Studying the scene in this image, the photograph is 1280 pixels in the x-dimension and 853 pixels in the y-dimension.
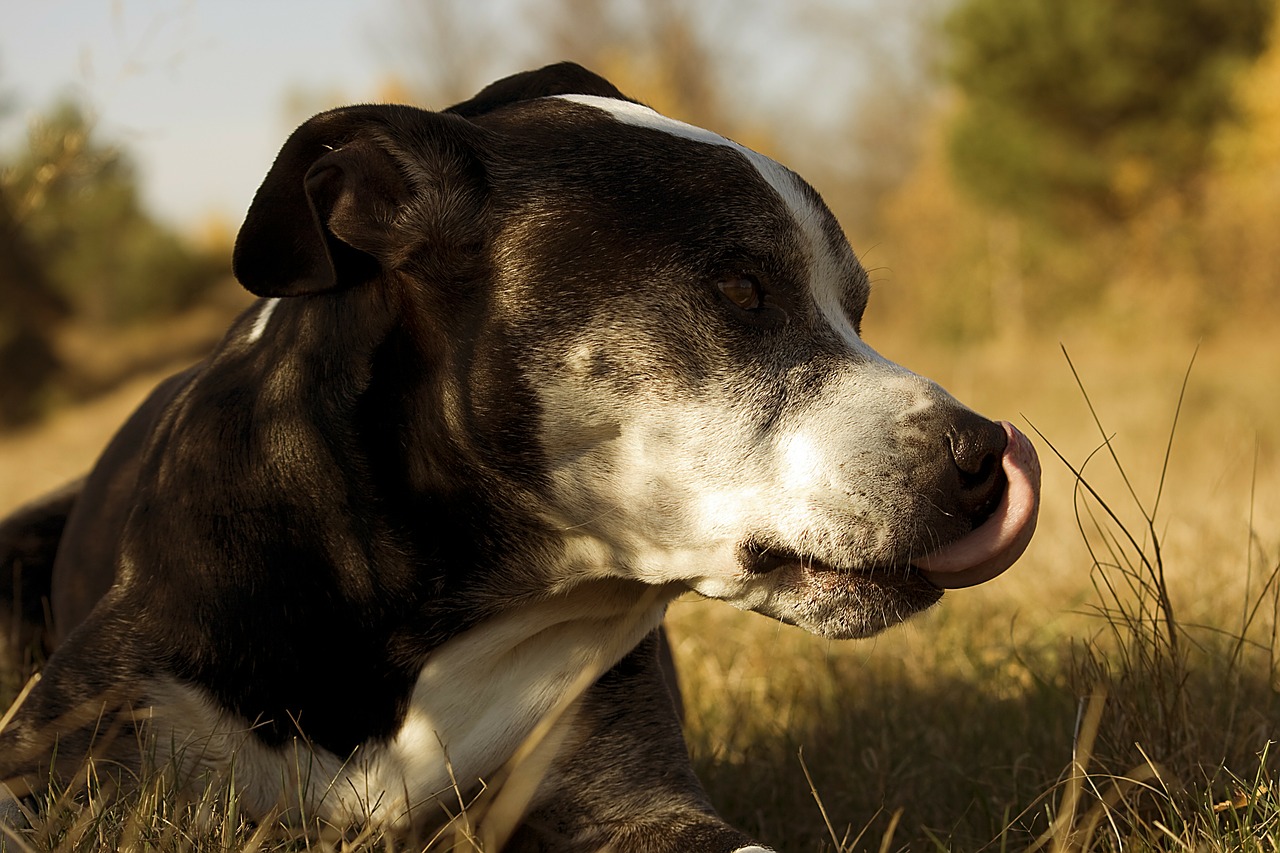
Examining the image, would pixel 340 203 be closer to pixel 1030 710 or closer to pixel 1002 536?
pixel 1002 536

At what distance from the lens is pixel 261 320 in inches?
112

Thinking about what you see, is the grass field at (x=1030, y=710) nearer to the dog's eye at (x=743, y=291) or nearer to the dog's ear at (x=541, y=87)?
the dog's eye at (x=743, y=291)

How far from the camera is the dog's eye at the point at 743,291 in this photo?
2.34m

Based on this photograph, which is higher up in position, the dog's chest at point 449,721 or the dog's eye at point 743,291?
the dog's eye at point 743,291

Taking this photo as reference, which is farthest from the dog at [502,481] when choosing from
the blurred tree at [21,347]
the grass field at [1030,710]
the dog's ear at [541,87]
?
the blurred tree at [21,347]

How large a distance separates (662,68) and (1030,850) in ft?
116

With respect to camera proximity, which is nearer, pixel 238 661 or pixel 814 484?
pixel 814 484

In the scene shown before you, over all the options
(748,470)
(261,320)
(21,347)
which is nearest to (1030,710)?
(748,470)

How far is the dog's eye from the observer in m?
2.34

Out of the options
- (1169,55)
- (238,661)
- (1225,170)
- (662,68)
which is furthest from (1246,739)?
(662,68)

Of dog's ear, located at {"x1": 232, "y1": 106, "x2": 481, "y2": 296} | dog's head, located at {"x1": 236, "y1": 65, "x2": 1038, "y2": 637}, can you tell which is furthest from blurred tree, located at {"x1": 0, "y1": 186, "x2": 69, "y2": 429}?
dog's head, located at {"x1": 236, "y1": 65, "x2": 1038, "y2": 637}

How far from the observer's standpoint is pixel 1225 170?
829 inches

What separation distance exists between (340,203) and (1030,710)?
1.97 m

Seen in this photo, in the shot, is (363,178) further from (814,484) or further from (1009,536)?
(1009,536)
